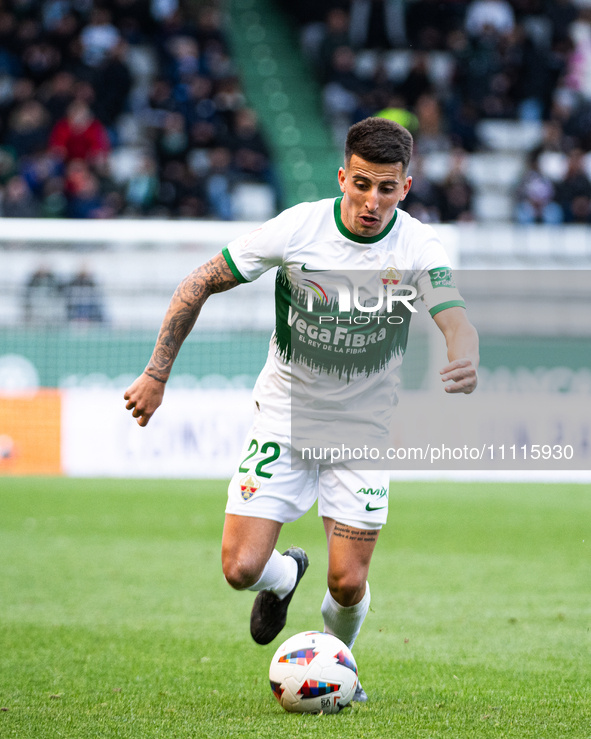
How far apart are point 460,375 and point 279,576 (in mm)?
1404

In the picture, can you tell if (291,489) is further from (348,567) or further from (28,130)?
(28,130)

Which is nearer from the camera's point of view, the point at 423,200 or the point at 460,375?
the point at 460,375

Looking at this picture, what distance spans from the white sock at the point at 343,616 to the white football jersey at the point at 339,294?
76cm

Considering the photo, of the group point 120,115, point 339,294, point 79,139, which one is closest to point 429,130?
point 120,115

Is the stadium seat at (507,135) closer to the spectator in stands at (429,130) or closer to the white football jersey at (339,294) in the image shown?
the spectator in stands at (429,130)

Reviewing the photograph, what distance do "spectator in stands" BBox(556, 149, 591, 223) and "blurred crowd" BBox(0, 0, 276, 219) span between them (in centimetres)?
454

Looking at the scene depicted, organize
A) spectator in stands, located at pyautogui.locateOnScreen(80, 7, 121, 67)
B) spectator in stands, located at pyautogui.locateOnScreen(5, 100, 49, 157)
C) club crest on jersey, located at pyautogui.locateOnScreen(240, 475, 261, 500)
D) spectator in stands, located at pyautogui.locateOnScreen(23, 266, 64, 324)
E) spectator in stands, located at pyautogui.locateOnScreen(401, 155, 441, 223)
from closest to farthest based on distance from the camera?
club crest on jersey, located at pyautogui.locateOnScreen(240, 475, 261, 500) → spectator in stands, located at pyautogui.locateOnScreen(23, 266, 64, 324) → spectator in stands, located at pyautogui.locateOnScreen(401, 155, 441, 223) → spectator in stands, located at pyautogui.locateOnScreen(5, 100, 49, 157) → spectator in stands, located at pyautogui.locateOnScreen(80, 7, 121, 67)

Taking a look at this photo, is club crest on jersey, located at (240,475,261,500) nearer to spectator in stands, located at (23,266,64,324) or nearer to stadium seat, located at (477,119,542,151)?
spectator in stands, located at (23,266,64,324)

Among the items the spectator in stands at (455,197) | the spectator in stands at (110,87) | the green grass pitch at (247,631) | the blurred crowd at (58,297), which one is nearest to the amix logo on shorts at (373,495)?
the green grass pitch at (247,631)

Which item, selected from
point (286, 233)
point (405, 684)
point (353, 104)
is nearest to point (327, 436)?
point (286, 233)

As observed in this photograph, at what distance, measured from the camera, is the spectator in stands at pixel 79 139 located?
15.3m

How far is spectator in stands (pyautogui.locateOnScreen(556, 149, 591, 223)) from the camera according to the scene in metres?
15.1

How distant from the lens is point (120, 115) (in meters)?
16.5

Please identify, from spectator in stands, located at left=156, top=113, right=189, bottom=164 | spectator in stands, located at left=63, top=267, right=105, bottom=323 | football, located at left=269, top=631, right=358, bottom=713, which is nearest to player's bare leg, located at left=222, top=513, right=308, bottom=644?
football, located at left=269, top=631, right=358, bottom=713
